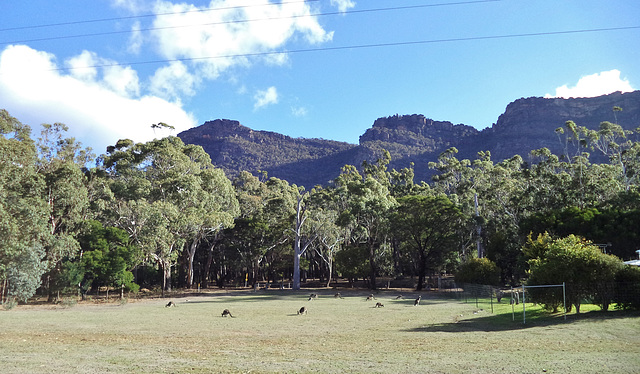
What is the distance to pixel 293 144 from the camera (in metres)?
175

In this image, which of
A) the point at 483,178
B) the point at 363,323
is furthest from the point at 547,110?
the point at 363,323

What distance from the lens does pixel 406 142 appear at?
182 meters

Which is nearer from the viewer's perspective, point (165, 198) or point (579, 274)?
point (579, 274)

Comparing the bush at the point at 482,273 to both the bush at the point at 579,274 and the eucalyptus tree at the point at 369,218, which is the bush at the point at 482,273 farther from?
the bush at the point at 579,274

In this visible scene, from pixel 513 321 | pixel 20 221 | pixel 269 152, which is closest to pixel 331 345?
pixel 513 321

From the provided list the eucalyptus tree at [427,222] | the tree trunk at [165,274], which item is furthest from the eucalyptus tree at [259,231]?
the eucalyptus tree at [427,222]

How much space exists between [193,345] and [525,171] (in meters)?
45.7

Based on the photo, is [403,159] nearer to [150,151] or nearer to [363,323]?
[150,151]

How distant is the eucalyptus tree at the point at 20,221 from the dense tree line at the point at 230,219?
94 millimetres

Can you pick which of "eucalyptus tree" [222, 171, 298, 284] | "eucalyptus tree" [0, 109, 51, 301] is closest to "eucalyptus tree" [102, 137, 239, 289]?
"eucalyptus tree" [222, 171, 298, 284]

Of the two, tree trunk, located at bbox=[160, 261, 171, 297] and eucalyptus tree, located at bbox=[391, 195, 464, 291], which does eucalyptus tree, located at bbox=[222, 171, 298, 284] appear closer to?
tree trunk, located at bbox=[160, 261, 171, 297]

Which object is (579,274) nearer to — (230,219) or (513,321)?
(513,321)

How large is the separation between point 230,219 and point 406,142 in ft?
471

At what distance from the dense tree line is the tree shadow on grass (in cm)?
301
